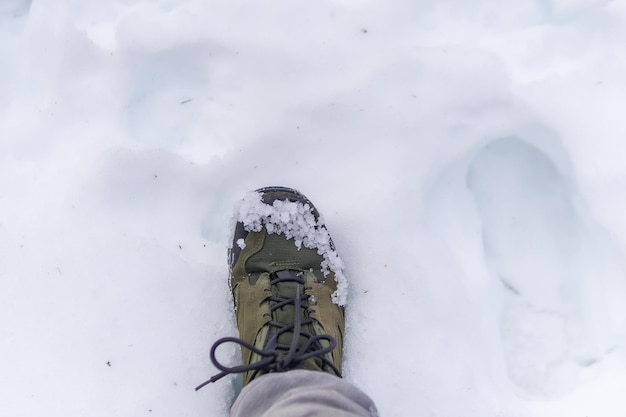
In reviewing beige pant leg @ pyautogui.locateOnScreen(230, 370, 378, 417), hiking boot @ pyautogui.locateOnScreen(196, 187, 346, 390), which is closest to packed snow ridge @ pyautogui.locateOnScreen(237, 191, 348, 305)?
hiking boot @ pyautogui.locateOnScreen(196, 187, 346, 390)

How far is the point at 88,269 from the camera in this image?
1.23 m

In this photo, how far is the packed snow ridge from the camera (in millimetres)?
1233

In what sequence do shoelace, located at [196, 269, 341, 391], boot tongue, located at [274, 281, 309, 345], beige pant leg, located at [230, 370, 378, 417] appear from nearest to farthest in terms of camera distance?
beige pant leg, located at [230, 370, 378, 417] < shoelace, located at [196, 269, 341, 391] < boot tongue, located at [274, 281, 309, 345]

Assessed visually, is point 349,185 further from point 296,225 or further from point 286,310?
point 286,310

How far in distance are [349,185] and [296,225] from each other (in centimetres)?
16

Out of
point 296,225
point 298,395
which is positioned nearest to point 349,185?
point 296,225

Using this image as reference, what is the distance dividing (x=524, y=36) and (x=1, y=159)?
127 cm

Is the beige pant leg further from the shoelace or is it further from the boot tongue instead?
the boot tongue

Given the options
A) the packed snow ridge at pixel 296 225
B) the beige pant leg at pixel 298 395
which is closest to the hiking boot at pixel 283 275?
the packed snow ridge at pixel 296 225

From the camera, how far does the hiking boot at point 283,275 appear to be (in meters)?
1.19

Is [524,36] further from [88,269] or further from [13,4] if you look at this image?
[13,4]

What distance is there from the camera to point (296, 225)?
1.26 m

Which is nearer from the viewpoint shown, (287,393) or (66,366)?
(287,393)

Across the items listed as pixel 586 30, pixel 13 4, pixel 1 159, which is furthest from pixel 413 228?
pixel 13 4
